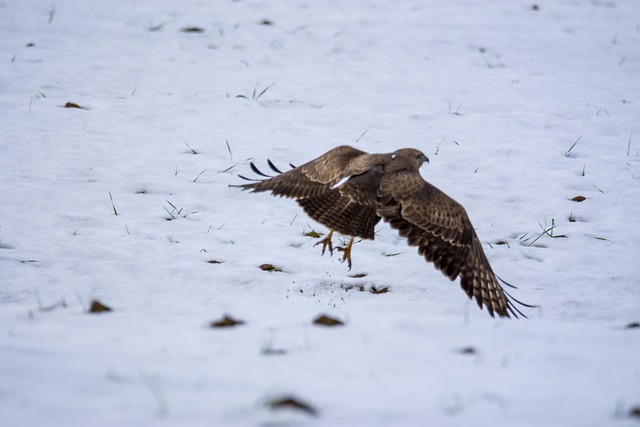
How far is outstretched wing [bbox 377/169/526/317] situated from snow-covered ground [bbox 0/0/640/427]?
0.56 feet

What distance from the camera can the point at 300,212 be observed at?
18.8 ft

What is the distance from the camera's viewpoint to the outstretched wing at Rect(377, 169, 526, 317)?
433 cm

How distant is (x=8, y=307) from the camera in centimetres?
359

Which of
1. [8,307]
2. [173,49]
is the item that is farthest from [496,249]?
[173,49]

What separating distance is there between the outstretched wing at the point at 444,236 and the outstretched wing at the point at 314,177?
0.38 metres

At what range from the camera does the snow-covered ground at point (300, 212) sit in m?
2.69

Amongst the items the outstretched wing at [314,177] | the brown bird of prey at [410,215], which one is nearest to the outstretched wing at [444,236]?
the brown bird of prey at [410,215]

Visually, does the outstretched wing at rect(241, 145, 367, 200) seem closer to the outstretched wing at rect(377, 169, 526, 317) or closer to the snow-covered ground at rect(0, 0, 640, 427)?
the outstretched wing at rect(377, 169, 526, 317)

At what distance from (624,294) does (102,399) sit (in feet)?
11.5

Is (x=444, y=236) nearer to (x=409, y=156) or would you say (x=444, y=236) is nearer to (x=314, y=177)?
(x=409, y=156)

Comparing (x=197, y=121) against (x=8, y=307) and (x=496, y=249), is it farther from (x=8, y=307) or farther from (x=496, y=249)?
(x=8, y=307)

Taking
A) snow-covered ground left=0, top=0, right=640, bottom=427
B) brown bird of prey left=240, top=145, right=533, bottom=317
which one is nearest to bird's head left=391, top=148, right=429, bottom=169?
brown bird of prey left=240, top=145, right=533, bottom=317

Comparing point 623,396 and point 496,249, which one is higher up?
point 623,396

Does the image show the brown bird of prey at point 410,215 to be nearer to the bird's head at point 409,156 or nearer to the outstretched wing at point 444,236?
the outstretched wing at point 444,236
